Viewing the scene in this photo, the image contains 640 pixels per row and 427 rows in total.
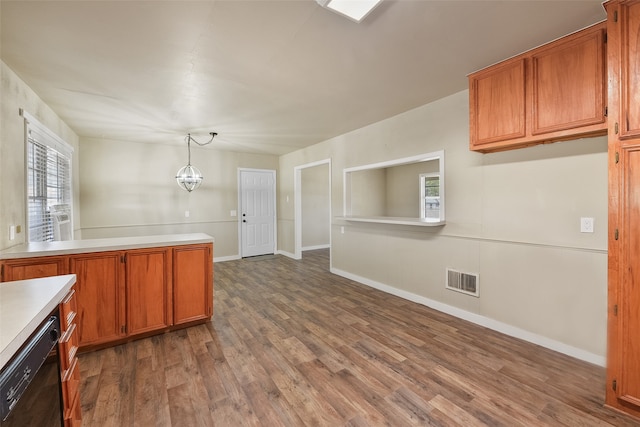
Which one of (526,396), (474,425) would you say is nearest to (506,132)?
(526,396)

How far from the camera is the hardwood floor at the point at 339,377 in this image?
1.76 m

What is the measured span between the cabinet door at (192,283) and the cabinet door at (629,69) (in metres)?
3.54

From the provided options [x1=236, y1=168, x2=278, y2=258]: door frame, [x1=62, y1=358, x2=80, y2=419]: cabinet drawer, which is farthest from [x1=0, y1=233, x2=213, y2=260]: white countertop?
[x1=236, y1=168, x2=278, y2=258]: door frame

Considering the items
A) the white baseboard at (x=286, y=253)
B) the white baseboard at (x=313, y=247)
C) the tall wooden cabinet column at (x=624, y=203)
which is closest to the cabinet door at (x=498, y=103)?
the tall wooden cabinet column at (x=624, y=203)

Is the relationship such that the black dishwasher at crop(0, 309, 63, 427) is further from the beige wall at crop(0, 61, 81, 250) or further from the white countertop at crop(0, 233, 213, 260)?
the beige wall at crop(0, 61, 81, 250)

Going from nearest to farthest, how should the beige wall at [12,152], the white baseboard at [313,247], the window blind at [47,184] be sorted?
1. the beige wall at [12,152]
2. the window blind at [47,184]
3. the white baseboard at [313,247]

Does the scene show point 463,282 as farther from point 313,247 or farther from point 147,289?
point 313,247

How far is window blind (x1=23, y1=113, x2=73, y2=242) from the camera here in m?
2.84

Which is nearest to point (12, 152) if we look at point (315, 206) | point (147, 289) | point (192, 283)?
point (147, 289)

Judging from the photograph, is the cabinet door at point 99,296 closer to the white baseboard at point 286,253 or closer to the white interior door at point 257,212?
the white interior door at point 257,212

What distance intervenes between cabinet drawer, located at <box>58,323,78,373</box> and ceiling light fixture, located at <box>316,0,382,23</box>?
2.32 m

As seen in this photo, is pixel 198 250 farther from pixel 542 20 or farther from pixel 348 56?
pixel 542 20

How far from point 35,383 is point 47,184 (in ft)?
10.9

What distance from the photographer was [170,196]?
5.73 m
